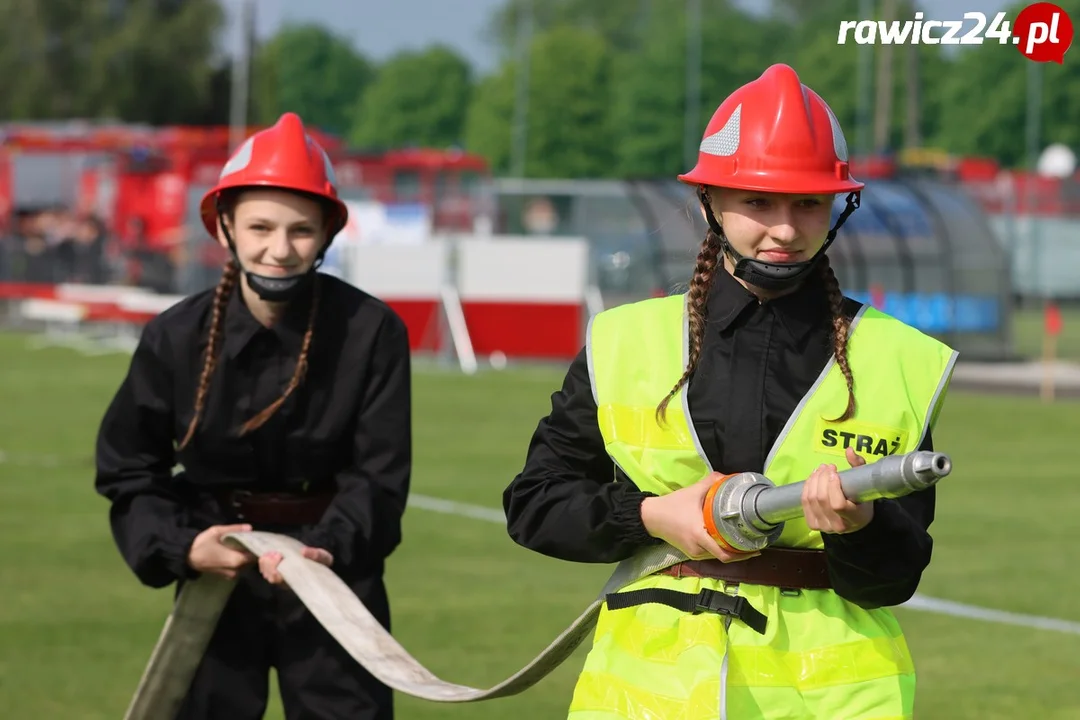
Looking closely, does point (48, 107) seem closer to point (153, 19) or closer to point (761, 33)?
point (153, 19)

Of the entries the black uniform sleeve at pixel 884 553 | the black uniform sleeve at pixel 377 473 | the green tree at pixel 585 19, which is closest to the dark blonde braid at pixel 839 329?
the black uniform sleeve at pixel 884 553

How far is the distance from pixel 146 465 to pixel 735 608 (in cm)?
210

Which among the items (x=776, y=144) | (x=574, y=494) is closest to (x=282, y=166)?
(x=574, y=494)

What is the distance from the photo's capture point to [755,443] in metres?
4.00

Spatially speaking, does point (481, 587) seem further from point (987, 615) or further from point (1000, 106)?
point (1000, 106)

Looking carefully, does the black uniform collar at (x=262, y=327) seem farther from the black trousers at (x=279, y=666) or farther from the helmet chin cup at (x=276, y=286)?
the black trousers at (x=279, y=666)

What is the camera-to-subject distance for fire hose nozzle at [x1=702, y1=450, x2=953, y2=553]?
329cm

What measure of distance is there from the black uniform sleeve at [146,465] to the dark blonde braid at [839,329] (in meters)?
2.04

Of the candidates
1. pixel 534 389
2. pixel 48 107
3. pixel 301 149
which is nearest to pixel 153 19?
pixel 48 107

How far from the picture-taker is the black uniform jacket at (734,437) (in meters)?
3.93

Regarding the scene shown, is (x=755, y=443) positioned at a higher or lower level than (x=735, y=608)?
higher

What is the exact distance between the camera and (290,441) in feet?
17.9

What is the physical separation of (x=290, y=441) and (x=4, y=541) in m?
7.50

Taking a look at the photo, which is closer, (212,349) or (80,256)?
(212,349)
